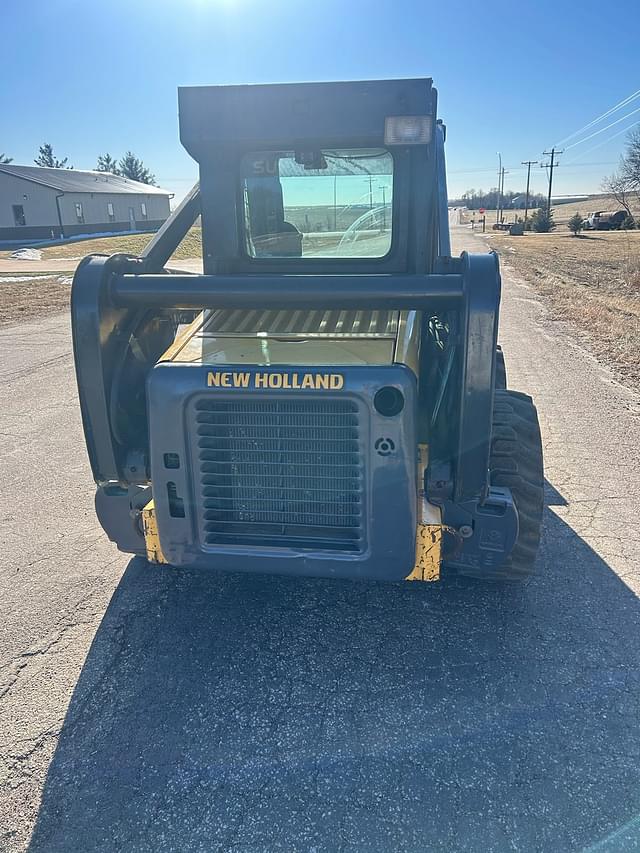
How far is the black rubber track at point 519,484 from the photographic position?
3.25 m

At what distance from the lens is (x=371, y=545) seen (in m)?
2.84

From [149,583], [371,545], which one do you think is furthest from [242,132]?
[149,583]

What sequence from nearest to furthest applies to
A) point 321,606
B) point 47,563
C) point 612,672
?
point 612,672
point 321,606
point 47,563

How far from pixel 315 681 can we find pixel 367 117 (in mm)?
2808

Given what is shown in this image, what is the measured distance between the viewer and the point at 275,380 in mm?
2711

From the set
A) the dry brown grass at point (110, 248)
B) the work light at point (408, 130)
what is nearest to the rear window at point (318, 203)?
the work light at point (408, 130)

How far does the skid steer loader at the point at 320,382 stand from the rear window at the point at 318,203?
12 mm

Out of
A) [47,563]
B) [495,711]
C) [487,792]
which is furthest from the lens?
[47,563]

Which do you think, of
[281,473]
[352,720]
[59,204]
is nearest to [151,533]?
[281,473]

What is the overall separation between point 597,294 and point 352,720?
1475 cm

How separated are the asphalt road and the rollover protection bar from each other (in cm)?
165

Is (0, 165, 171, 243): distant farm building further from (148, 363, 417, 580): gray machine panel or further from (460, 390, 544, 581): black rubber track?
(460, 390, 544, 581): black rubber track

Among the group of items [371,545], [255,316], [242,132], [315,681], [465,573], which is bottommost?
[315,681]

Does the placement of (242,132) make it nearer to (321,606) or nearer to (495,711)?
(321,606)
